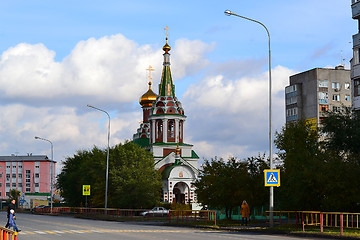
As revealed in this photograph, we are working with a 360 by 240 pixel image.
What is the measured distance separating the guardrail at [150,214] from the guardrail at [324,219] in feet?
20.5

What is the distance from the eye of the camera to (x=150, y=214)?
186 feet

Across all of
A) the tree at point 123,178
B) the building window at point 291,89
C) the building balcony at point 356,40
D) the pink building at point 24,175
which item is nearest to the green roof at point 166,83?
the tree at point 123,178

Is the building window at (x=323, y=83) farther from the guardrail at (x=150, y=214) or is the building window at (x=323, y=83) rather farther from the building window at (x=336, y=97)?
the guardrail at (x=150, y=214)

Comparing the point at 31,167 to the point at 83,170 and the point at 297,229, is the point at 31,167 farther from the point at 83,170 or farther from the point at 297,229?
the point at 297,229

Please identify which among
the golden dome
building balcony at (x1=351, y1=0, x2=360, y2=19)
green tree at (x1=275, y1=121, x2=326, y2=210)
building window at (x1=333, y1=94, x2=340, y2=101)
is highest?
the golden dome

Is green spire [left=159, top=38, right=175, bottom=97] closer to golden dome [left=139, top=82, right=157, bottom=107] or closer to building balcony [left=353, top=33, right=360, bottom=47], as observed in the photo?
golden dome [left=139, top=82, right=157, bottom=107]

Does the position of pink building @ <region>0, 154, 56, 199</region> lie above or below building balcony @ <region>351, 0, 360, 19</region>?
below

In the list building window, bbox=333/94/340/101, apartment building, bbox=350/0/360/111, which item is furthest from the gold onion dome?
apartment building, bbox=350/0/360/111

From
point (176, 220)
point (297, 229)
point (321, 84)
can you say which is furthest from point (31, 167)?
point (297, 229)

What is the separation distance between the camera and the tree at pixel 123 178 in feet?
210

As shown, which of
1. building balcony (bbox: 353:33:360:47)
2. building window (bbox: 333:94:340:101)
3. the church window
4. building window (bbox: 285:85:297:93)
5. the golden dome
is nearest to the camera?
building balcony (bbox: 353:33:360:47)

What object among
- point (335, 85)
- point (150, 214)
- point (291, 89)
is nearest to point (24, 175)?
point (291, 89)

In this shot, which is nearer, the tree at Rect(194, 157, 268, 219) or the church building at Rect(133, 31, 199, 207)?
the tree at Rect(194, 157, 268, 219)

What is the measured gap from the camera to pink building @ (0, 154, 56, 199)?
6969 inches
